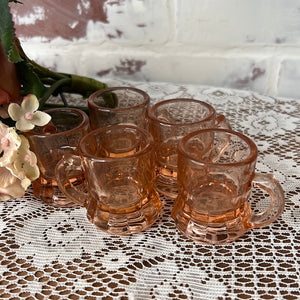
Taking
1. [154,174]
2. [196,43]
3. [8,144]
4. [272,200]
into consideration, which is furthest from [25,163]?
[196,43]

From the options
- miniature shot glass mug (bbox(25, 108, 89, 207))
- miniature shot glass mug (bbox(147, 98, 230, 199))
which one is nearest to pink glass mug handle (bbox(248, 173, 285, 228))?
miniature shot glass mug (bbox(147, 98, 230, 199))

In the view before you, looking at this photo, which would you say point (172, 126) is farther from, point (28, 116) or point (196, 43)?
point (196, 43)

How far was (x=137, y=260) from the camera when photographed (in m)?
0.42

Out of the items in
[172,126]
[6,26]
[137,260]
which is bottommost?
[137,260]

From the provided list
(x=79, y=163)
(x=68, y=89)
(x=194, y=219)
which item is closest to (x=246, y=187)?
(x=194, y=219)

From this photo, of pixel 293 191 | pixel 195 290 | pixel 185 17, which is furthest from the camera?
pixel 185 17

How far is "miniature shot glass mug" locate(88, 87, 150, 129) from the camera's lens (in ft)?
1.77

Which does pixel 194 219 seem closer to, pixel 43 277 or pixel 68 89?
pixel 43 277

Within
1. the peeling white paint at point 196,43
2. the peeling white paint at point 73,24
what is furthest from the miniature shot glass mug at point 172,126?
the peeling white paint at point 73,24

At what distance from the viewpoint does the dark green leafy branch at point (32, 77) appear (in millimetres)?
419

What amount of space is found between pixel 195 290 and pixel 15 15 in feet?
2.42

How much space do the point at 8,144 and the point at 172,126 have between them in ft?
0.63

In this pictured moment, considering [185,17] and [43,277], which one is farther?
[185,17]

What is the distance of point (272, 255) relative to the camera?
1.37ft
